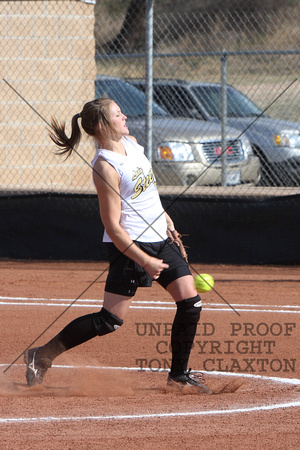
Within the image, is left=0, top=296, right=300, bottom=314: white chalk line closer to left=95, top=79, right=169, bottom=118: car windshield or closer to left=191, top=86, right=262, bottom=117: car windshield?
left=95, top=79, right=169, bottom=118: car windshield

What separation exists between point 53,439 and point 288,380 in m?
1.99

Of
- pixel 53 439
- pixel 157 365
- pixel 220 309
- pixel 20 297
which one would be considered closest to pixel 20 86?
pixel 20 297

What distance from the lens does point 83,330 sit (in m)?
5.00

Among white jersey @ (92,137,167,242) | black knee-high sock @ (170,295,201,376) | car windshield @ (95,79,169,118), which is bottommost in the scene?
black knee-high sock @ (170,295,201,376)

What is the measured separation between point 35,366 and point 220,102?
7881 mm

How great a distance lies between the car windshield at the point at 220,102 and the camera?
39.9 feet

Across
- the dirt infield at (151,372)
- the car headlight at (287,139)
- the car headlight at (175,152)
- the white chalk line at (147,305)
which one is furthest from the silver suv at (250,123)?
the white chalk line at (147,305)

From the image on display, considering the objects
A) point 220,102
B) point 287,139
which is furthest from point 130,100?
point 287,139

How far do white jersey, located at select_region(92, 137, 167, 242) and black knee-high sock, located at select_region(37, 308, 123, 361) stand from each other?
496mm

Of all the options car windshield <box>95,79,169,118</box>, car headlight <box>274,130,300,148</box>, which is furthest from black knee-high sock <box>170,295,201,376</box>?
car headlight <box>274,130,300,148</box>

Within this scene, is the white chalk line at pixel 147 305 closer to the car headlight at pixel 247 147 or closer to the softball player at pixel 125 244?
the softball player at pixel 125 244

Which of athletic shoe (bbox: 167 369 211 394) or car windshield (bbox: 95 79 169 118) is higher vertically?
car windshield (bbox: 95 79 169 118)

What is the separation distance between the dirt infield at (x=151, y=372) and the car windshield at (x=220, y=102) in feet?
11.3

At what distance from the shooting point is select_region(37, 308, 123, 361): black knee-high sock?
16.2 feet
